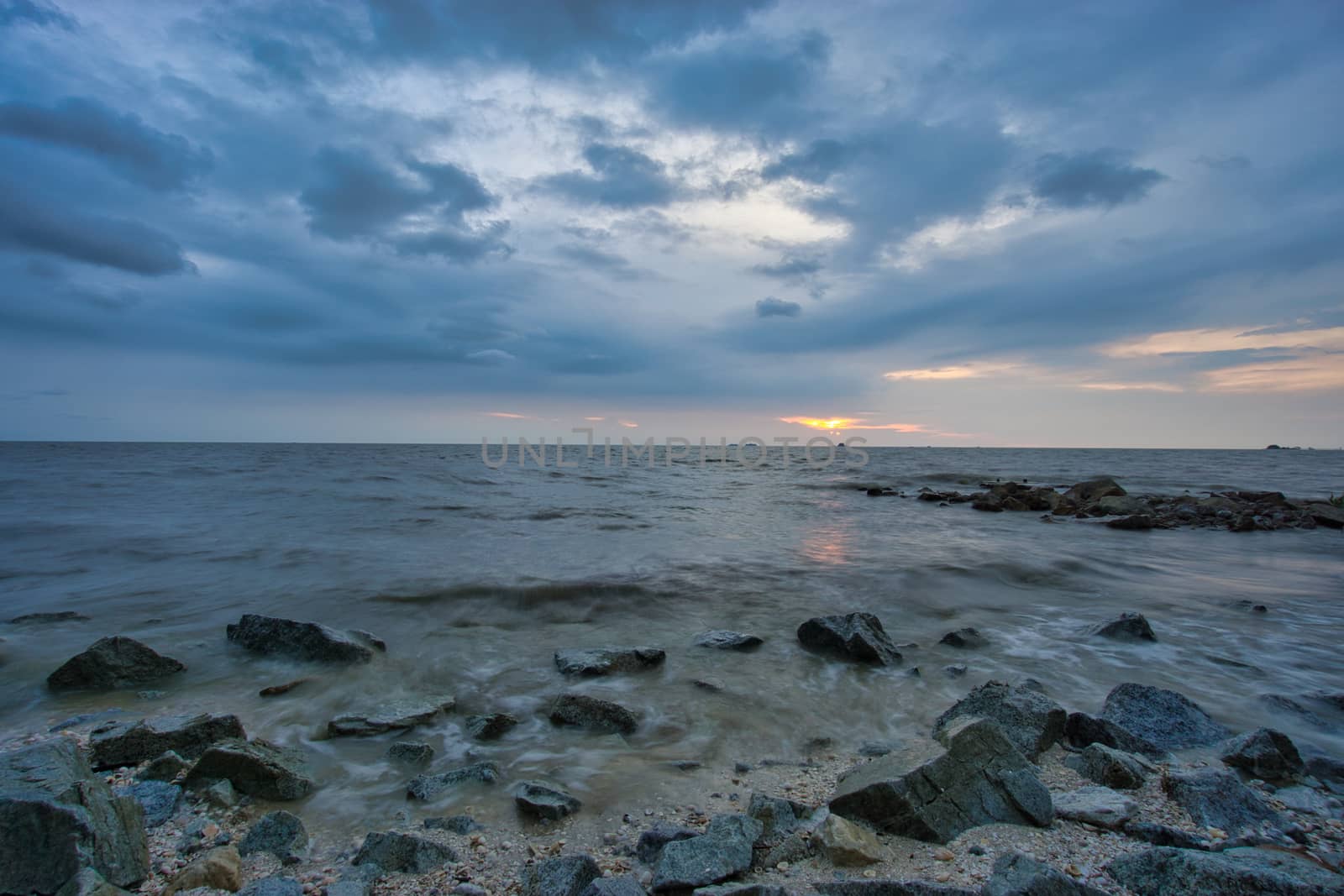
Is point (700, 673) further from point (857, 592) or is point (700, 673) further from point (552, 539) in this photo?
point (552, 539)

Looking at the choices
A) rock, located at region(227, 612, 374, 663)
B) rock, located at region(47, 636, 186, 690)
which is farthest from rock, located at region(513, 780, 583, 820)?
rock, located at region(47, 636, 186, 690)

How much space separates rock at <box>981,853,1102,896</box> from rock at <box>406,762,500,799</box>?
9.05ft

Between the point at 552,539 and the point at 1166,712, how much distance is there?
1129 centimetres

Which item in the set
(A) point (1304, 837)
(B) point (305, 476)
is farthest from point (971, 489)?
(B) point (305, 476)

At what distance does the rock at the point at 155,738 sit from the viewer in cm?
377

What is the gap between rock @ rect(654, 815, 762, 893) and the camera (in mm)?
2527

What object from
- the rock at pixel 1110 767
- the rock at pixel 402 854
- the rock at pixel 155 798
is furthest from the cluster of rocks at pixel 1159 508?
the rock at pixel 155 798

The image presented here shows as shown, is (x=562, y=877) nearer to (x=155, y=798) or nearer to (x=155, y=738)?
(x=155, y=798)

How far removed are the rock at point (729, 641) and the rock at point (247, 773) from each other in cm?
392

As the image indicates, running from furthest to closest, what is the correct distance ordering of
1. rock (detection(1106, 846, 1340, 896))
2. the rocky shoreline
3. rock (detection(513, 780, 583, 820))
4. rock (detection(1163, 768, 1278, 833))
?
rock (detection(513, 780, 583, 820)) → rock (detection(1163, 768, 1278, 833)) → the rocky shoreline → rock (detection(1106, 846, 1340, 896))

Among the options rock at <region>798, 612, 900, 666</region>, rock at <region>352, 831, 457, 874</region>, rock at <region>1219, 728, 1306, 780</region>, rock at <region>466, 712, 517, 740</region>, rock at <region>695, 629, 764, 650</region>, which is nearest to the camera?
rock at <region>352, 831, 457, 874</region>

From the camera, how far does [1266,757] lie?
351 cm

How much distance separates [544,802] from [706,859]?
1.10 meters

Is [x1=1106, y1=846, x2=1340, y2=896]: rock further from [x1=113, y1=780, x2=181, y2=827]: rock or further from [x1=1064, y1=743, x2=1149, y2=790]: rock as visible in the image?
[x1=113, y1=780, x2=181, y2=827]: rock
